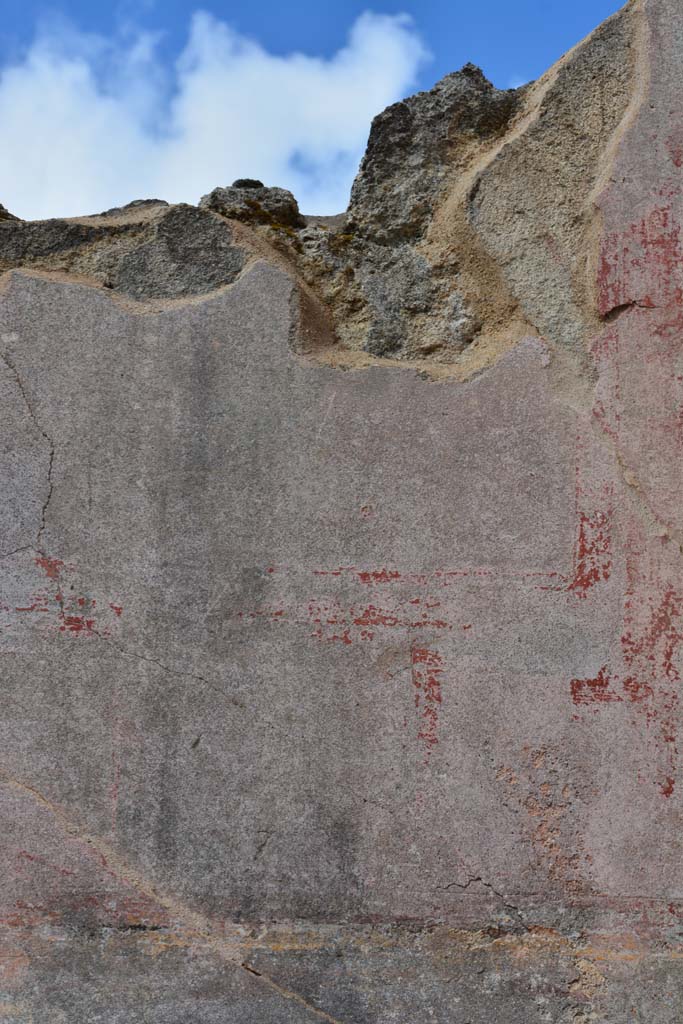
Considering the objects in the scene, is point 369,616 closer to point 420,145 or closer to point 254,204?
point 254,204

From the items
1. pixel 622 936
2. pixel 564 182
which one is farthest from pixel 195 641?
pixel 564 182

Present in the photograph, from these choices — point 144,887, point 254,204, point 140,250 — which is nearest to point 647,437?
point 254,204

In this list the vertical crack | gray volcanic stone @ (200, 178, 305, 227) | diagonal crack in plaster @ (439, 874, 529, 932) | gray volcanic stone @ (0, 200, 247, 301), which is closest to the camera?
diagonal crack in plaster @ (439, 874, 529, 932)

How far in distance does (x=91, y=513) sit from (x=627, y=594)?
1.43m

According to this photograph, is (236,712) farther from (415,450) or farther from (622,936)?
(622,936)

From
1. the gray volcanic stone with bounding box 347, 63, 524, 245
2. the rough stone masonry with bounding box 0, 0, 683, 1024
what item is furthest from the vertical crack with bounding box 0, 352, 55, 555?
the gray volcanic stone with bounding box 347, 63, 524, 245

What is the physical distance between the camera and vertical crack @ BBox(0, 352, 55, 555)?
2504 mm

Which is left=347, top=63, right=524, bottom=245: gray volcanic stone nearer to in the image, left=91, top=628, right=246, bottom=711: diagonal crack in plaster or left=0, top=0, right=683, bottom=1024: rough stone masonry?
left=0, top=0, right=683, bottom=1024: rough stone masonry

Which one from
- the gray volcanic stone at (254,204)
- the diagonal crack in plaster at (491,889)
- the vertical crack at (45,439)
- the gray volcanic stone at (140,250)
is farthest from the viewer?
the gray volcanic stone at (254,204)

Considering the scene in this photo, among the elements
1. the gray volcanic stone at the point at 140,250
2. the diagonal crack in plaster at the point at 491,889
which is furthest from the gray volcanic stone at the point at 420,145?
the diagonal crack in plaster at the point at 491,889

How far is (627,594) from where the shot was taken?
2373mm

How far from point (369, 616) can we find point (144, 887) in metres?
0.90

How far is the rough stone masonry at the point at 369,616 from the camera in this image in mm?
2309

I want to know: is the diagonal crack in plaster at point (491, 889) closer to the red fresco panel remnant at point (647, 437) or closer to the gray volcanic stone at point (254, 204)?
the red fresco panel remnant at point (647, 437)
